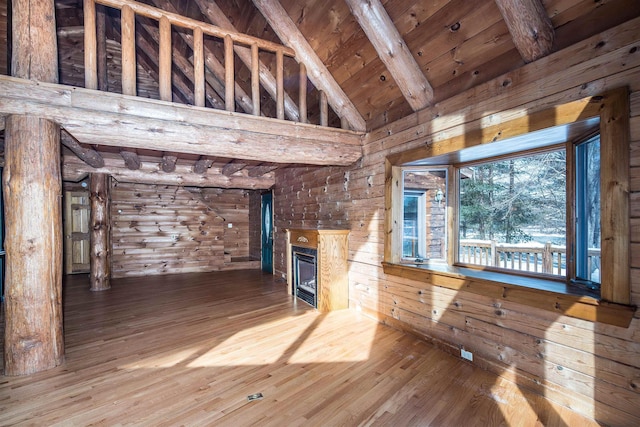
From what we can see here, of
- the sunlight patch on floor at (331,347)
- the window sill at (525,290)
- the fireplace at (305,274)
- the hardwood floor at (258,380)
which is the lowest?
the sunlight patch on floor at (331,347)

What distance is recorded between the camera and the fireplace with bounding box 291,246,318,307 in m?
4.45

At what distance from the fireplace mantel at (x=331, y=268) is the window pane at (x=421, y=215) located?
0.95 meters

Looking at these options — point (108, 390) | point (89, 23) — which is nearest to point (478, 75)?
point (89, 23)

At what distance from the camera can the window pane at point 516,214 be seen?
106 inches

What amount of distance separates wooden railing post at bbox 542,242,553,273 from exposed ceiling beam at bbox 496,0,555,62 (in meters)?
1.69

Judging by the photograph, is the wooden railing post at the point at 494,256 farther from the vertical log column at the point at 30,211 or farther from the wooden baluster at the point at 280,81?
the vertical log column at the point at 30,211

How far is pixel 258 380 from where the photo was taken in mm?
2449

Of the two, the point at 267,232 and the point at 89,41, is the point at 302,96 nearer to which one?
the point at 89,41

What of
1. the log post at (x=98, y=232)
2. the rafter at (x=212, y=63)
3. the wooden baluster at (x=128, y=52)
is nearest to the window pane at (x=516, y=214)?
the rafter at (x=212, y=63)

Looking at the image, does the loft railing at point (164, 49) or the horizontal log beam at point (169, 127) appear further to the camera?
the loft railing at point (164, 49)

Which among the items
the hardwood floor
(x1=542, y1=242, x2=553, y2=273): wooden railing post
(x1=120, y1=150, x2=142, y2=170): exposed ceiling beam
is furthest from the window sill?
(x1=120, y1=150, x2=142, y2=170): exposed ceiling beam

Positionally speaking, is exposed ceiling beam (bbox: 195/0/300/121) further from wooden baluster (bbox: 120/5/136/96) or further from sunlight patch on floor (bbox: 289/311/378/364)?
sunlight patch on floor (bbox: 289/311/378/364)

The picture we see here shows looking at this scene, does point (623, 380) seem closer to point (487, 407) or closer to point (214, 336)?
point (487, 407)

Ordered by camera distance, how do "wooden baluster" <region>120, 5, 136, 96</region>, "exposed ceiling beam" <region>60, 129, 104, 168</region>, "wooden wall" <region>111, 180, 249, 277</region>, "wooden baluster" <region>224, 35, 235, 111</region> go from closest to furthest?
1. "wooden baluster" <region>120, 5, 136, 96</region>
2. "wooden baluster" <region>224, 35, 235, 111</region>
3. "exposed ceiling beam" <region>60, 129, 104, 168</region>
4. "wooden wall" <region>111, 180, 249, 277</region>
